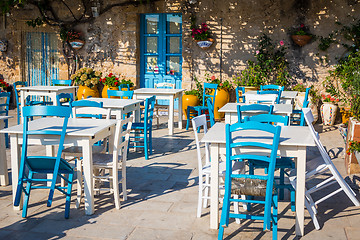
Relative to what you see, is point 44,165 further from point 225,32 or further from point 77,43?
point 77,43

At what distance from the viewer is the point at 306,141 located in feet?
11.6

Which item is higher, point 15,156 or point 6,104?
point 6,104

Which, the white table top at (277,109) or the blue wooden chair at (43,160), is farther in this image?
the white table top at (277,109)

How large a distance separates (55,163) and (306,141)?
81.9 inches

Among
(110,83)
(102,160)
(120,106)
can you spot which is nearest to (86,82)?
(110,83)

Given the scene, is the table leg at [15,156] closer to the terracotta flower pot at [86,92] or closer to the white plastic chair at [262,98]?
the white plastic chair at [262,98]

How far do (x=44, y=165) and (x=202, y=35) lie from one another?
23.3 ft

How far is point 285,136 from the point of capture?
373 cm

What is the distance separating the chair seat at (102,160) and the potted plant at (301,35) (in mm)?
6745

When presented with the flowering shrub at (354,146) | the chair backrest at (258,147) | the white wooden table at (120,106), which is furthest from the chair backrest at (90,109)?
the flowering shrub at (354,146)

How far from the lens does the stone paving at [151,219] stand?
3.57 meters

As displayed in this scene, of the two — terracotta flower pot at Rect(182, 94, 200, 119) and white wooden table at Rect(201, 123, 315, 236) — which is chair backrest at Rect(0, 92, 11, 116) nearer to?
terracotta flower pot at Rect(182, 94, 200, 119)

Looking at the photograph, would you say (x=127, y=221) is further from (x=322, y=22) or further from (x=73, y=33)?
(x=73, y=33)

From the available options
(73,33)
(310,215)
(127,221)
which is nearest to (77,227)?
(127,221)
